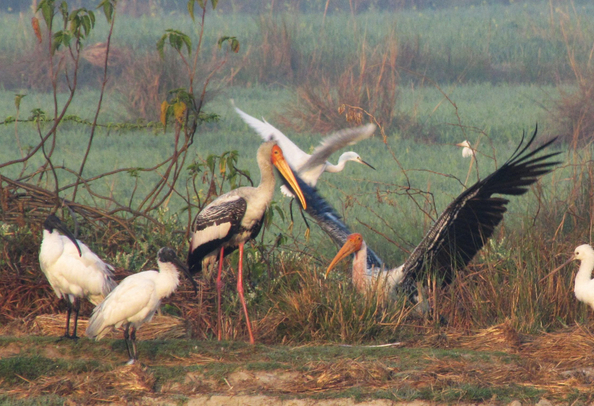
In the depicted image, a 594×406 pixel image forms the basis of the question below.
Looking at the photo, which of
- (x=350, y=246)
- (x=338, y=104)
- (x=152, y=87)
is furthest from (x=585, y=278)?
(x=152, y=87)

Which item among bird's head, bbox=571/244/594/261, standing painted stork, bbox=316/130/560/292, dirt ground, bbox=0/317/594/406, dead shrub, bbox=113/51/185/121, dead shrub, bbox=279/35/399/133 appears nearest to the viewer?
dirt ground, bbox=0/317/594/406

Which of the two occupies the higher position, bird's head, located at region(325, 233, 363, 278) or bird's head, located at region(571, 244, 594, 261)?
bird's head, located at region(571, 244, 594, 261)

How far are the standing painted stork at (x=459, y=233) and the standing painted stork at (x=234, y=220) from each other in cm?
69

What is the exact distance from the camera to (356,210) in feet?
32.6

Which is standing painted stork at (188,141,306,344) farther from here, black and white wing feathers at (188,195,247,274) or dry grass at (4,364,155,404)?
dry grass at (4,364,155,404)

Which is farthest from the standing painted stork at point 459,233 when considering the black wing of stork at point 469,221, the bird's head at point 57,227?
the bird's head at point 57,227

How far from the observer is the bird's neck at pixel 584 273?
18.3 ft

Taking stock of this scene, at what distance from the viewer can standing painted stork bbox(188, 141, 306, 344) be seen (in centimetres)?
556

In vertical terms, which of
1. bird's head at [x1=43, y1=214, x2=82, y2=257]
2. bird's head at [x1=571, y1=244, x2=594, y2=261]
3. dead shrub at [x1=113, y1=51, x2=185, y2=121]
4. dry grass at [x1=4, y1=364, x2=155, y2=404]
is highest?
dead shrub at [x1=113, y1=51, x2=185, y2=121]

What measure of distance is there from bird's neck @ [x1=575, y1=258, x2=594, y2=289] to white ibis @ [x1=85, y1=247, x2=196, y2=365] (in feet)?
8.01

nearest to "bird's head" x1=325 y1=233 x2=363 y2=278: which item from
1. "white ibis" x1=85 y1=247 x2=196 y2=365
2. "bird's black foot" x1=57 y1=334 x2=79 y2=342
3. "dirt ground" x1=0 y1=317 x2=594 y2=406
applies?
"dirt ground" x1=0 y1=317 x2=594 y2=406

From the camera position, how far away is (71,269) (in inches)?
208

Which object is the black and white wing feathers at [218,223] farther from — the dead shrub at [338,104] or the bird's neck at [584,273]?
the dead shrub at [338,104]

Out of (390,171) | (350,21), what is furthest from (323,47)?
(390,171)
